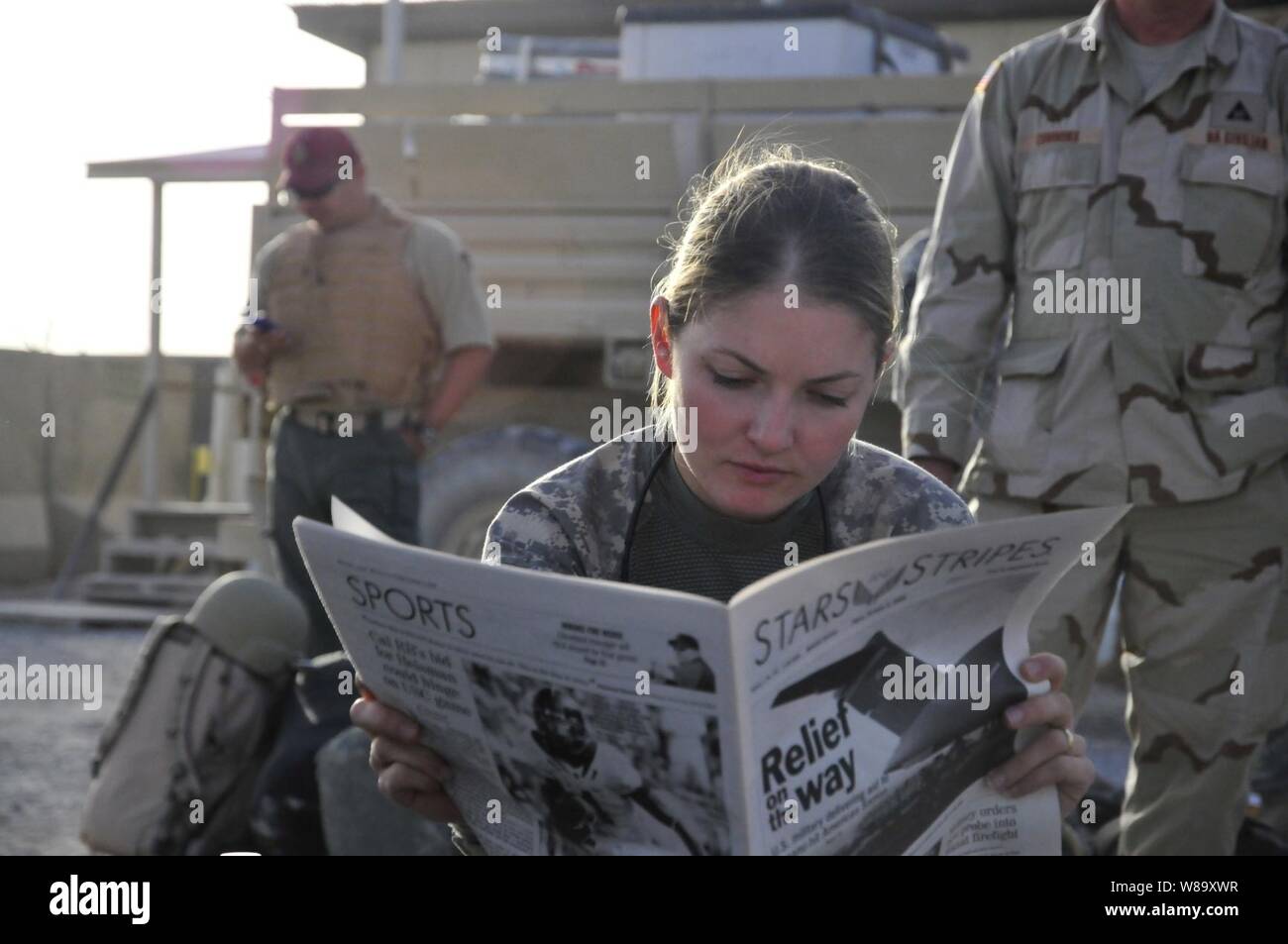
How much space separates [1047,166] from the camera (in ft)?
8.11

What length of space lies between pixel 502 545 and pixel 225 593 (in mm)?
1842

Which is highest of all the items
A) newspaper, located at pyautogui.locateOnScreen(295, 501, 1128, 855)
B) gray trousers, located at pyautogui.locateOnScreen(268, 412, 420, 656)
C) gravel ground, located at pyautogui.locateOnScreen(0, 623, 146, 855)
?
newspaper, located at pyautogui.locateOnScreen(295, 501, 1128, 855)

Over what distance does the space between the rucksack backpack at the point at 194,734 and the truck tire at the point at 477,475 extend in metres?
1.85

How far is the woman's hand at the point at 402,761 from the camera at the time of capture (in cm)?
132

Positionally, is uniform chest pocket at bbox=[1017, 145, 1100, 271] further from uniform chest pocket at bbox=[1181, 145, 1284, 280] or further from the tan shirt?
the tan shirt

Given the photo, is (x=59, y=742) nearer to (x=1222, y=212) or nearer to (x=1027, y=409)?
(x=1027, y=409)

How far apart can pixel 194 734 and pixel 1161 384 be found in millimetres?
1876

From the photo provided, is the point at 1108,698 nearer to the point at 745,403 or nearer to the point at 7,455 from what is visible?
the point at 745,403

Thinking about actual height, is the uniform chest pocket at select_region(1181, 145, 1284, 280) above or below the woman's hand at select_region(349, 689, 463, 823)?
above

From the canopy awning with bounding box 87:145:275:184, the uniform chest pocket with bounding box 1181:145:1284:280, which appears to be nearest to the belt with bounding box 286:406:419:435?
the uniform chest pocket with bounding box 1181:145:1284:280

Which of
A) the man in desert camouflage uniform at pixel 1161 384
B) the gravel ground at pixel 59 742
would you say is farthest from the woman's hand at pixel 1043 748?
the gravel ground at pixel 59 742

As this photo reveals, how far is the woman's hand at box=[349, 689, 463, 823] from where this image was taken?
132cm

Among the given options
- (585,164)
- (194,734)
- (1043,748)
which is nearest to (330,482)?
(194,734)

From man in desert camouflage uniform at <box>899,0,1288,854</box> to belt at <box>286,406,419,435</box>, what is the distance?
2033mm
